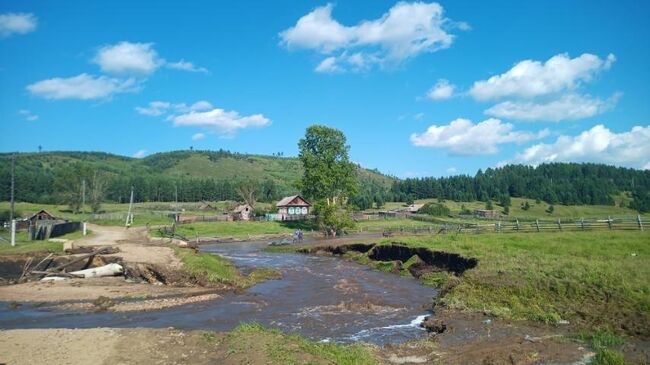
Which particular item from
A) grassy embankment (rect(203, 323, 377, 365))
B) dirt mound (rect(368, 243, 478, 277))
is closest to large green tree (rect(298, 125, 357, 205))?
dirt mound (rect(368, 243, 478, 277))

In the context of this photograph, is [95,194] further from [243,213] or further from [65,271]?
[65,271]

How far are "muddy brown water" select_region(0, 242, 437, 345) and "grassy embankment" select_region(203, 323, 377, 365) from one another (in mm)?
2738

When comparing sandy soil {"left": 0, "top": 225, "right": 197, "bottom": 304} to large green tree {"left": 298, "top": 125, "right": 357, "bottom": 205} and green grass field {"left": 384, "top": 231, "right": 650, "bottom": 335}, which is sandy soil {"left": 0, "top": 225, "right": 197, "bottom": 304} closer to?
green grass field {"left": 384, "top": 231, "right": 650, "bottom": 335}

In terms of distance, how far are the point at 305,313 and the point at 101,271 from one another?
1667 cm

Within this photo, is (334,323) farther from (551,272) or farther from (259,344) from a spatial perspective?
(551,272)

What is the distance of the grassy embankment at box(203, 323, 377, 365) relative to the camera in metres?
12.8

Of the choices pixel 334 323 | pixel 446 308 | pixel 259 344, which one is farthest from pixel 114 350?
pixel 446 308

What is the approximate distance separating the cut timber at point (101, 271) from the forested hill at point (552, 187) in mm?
121628

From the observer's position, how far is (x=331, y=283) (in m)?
30.9

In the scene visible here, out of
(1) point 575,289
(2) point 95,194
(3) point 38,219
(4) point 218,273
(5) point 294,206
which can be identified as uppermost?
(2) point 95,194

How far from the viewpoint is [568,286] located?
19.6 m

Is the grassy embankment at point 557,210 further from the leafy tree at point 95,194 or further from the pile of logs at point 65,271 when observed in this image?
the pile of logs at point 65,271

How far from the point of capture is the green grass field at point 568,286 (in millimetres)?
17234

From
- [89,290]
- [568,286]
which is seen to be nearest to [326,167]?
[89,290]
